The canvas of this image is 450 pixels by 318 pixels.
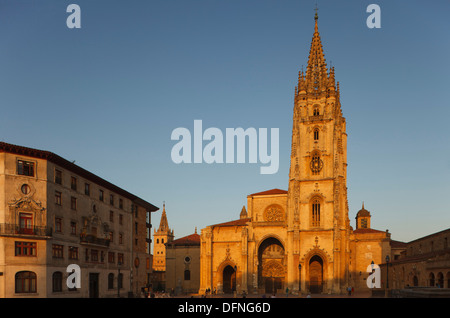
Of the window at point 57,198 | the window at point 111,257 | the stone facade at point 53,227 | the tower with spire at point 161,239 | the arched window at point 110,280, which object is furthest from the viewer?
the tower with spire at point 161,239

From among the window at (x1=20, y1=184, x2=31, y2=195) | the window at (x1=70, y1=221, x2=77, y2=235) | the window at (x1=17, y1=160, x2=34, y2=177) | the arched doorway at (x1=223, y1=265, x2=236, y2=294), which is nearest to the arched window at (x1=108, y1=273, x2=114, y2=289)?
the window at (x1=70, y1=221, x2=77, y2=235)

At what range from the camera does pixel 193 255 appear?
77.4 metres

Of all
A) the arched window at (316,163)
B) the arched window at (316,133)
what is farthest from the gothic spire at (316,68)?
the arched window at (316,163)

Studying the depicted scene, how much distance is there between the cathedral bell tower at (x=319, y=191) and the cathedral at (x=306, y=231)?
14 cm

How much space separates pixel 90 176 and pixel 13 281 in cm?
1436

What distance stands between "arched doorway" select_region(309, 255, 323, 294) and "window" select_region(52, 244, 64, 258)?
3863cm

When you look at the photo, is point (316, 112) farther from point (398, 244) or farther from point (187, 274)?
point (187, 274)

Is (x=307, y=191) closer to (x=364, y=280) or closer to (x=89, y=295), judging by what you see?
(x=364, y=280)

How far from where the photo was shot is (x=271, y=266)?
227ft

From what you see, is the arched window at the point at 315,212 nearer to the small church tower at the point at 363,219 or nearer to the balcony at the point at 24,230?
the balcony at the point at 24,230

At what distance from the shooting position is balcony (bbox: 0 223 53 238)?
34156 mm

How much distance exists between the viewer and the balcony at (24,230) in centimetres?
3416
